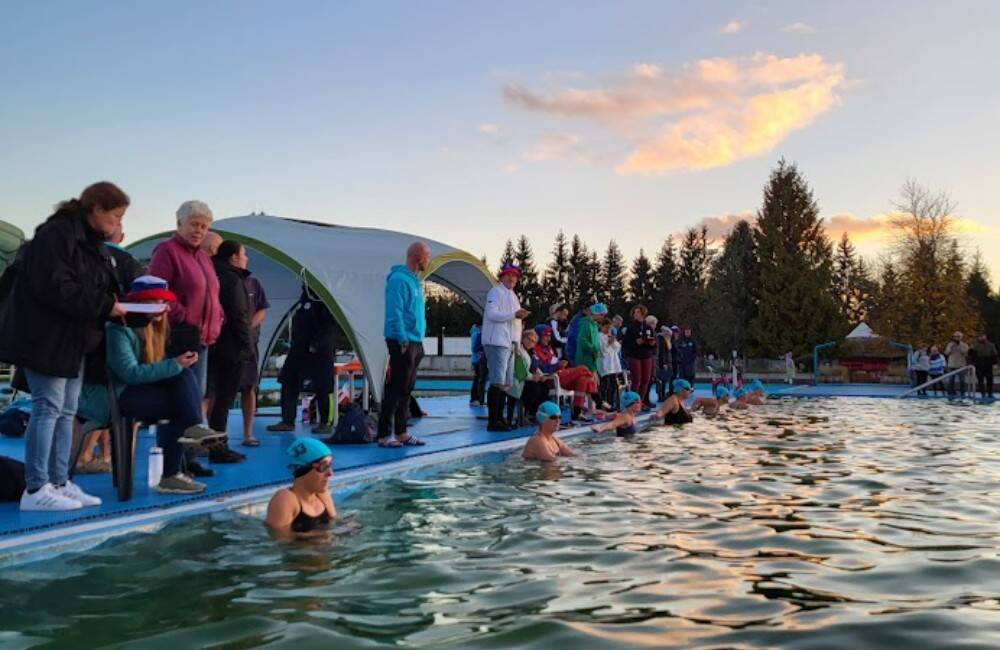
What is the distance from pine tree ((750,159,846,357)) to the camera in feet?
170

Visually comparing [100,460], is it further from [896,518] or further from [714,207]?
[714,207]

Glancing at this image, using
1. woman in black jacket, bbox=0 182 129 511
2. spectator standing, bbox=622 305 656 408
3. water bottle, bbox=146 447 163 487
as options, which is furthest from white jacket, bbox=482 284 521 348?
woman in black jacket, bbox=0 182 129 511

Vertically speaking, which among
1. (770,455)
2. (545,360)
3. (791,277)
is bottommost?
(770,455)

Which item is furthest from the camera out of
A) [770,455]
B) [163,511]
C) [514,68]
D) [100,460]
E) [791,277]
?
[791,277]

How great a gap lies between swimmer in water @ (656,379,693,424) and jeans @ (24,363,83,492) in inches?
399

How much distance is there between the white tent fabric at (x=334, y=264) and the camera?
439 inches

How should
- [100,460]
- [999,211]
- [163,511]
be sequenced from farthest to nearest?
[999,211], [100,460], [163,511]

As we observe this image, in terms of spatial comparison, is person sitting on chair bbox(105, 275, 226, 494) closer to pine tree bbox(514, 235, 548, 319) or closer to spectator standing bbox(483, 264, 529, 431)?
spectator standing bbox(483, 264, 529, 431)

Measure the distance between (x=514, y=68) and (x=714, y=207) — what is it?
70.8 ft

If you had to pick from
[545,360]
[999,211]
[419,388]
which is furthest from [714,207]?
[545,360]

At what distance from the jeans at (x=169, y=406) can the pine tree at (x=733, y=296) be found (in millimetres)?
51288

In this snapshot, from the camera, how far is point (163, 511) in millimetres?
5352

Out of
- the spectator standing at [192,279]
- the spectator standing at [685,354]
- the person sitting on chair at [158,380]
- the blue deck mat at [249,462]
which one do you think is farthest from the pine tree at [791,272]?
the person sitting on chair at [158,380]

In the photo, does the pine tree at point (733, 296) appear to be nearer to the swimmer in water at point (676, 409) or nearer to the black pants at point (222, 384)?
the swimmer in water at point (676, 409)
